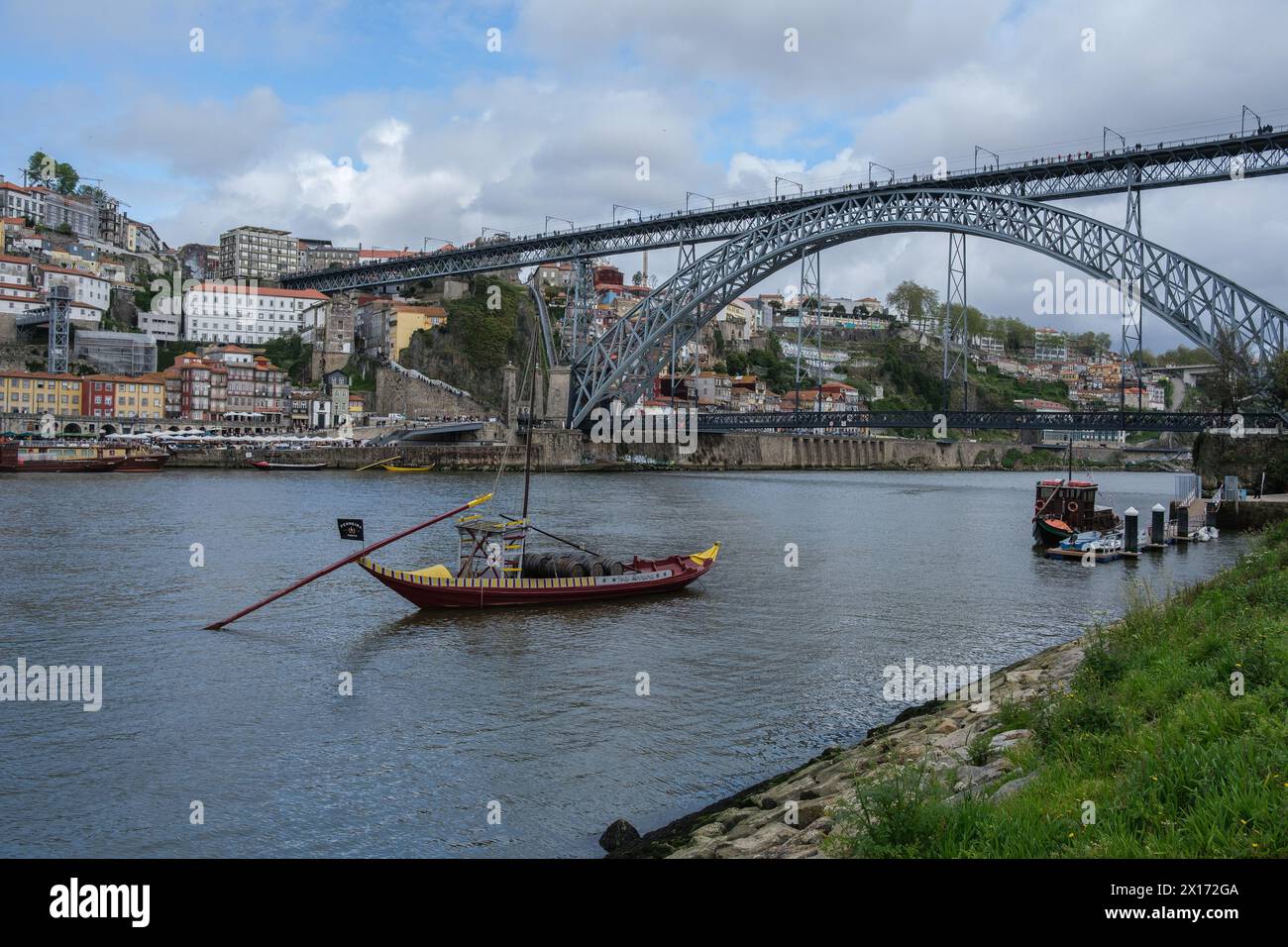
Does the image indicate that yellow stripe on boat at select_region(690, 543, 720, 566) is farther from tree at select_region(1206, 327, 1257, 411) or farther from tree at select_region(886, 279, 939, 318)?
tree at select_region(886, 279, 939, 318)

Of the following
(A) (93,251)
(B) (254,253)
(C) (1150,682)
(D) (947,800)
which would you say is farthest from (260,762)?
(B) (254,253)

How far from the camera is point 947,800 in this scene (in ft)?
21.7

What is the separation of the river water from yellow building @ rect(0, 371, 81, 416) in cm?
4589

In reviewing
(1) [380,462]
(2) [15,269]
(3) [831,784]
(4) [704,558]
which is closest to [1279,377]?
(4) [704,558]

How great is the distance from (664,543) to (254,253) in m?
124

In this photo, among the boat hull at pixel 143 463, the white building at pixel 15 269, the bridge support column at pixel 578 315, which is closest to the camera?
the boat hull at pixel 143 463

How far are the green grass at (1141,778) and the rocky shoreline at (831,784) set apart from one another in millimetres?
284

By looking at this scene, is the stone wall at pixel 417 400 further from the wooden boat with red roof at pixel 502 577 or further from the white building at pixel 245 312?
the wooden boat with red roof at pixel 502 577

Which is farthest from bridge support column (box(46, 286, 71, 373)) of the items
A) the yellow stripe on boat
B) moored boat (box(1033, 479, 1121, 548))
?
moored boat (box(1033, 479, 1121, 548))

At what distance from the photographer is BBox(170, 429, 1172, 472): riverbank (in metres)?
69.4

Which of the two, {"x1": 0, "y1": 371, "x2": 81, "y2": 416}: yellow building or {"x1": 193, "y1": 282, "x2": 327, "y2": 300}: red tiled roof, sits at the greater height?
{"x1": 193, "y1": 282, "x2": 327, "y2": 300}: red tiled roof

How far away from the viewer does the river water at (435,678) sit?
977 centimetres

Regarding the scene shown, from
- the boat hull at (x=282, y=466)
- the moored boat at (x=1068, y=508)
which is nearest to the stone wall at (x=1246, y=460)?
the moored boat at (x=1068, y=508)
